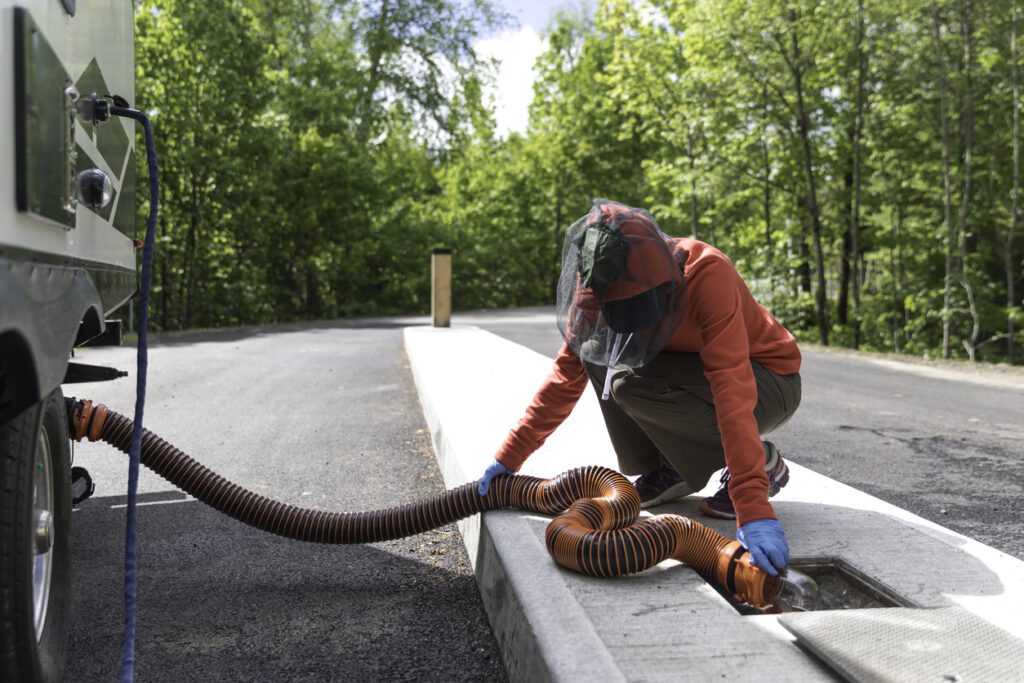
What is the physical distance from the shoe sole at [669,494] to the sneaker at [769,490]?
0.11 metres

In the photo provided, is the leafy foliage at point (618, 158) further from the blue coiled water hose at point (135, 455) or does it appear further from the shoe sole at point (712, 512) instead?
the blue coiled water hose at point (135, 455)

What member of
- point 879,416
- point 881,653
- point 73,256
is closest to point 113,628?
point 73,256

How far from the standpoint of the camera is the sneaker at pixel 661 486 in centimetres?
378

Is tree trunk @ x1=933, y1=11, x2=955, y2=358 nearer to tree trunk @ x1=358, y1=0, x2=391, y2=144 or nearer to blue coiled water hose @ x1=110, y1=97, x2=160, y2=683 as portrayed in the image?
blue coiled water hose @ x1=110, y1=97, x2=160, y2=683

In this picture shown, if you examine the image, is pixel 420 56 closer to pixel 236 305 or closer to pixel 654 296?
pixel 236 305

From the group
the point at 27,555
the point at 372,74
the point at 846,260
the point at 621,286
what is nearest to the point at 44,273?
the point at 27,555

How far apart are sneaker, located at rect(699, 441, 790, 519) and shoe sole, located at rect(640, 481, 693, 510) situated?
0.37 ft

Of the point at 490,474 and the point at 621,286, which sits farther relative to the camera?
the point at 490,474

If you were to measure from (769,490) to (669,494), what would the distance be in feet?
1.40

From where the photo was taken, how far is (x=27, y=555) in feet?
6.59

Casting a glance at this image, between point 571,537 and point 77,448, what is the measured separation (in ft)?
14.4

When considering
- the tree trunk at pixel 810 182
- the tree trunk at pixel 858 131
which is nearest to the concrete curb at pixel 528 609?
the tree trunk at pixel 858 131

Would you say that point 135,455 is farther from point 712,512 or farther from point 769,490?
point 769,490

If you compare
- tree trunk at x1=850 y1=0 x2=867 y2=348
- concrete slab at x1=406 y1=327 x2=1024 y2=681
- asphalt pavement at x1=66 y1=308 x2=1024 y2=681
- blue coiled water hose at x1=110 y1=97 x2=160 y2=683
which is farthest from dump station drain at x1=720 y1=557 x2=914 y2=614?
tree trunk at x1=850 y1=0 x2=867 y2=348
